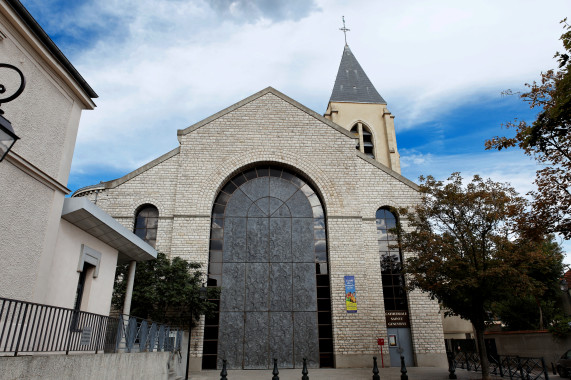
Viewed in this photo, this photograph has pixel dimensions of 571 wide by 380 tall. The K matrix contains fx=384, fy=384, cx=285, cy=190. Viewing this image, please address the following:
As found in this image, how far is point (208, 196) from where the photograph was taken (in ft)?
66.3

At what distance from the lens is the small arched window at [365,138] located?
112 feet

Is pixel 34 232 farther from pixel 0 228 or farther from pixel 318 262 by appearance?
pixel 318 262

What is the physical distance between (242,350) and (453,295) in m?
9.71

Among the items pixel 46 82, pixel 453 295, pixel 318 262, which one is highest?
pixel 46 82

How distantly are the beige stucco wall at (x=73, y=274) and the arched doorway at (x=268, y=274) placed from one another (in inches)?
314

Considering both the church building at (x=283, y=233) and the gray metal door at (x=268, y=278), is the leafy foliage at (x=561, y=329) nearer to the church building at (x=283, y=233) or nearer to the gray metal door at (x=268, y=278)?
the church building at (x=283, y=233)

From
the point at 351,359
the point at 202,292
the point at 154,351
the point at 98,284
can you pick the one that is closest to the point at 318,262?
the point at 351,359

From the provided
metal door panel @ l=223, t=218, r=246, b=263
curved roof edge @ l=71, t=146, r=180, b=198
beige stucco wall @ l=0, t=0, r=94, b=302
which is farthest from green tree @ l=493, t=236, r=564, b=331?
beige stucco wall @ l=0, t=0, r=94, b=302

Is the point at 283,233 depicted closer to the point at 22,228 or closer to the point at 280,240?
the point at 280,240

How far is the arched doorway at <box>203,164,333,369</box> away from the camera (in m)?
18.2

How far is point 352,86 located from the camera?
124 ft

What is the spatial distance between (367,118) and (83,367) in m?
31.8

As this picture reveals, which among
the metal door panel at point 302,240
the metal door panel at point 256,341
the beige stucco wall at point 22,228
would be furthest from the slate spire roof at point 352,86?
the beige stucco wall at point 22,228

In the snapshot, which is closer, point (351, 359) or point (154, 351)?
point (154, 351)
